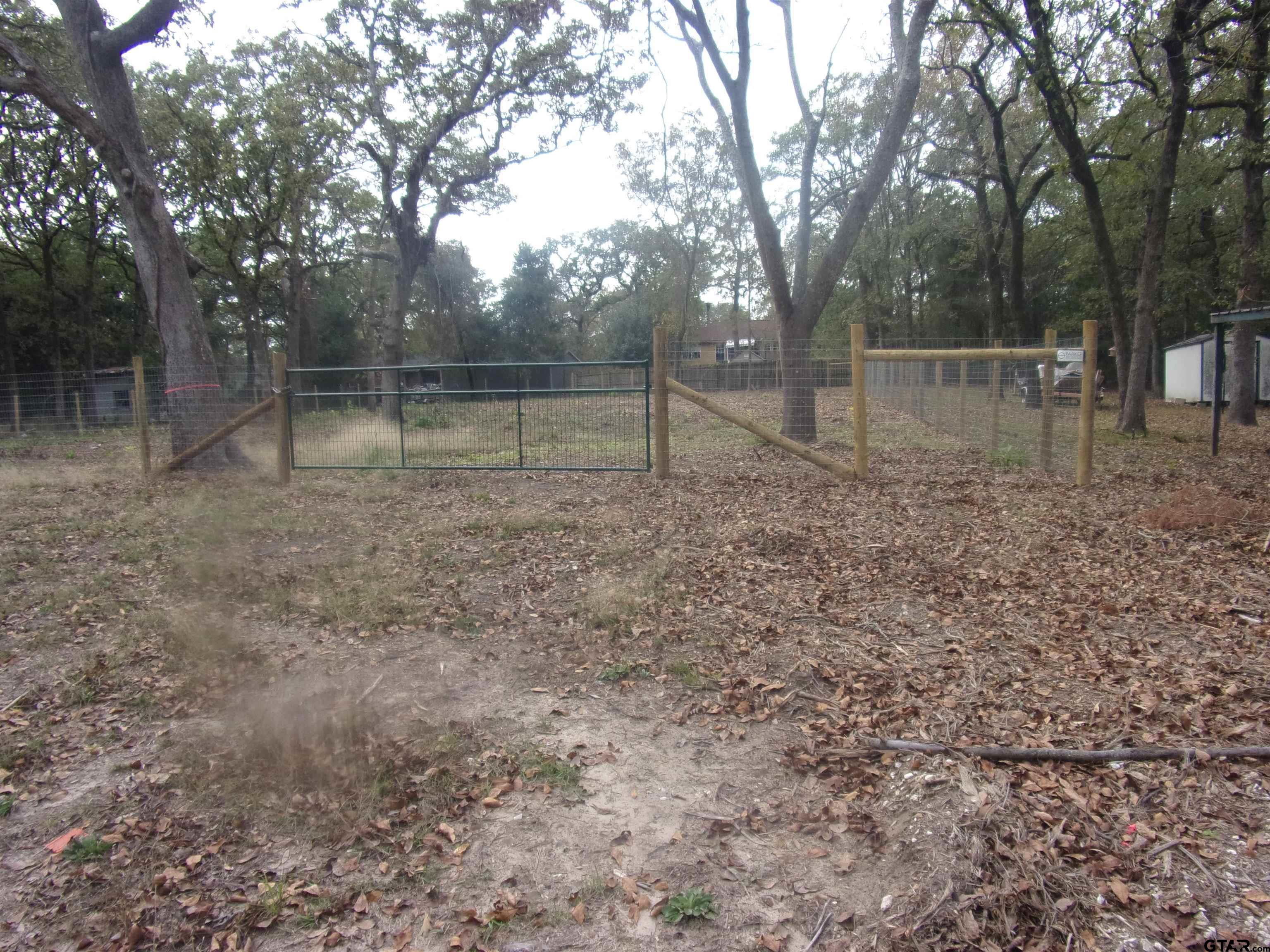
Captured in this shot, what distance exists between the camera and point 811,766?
126 inches

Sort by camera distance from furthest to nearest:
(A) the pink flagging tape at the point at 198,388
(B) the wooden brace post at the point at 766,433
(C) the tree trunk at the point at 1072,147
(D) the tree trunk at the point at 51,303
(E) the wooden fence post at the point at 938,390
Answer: (D) the tree trunk at the point at 51,303 < (C) the tree trunk at the point at 1072,147 < (E) the wooden fence post at the point at 938,390 < (A) the pink flagging tape at the point at 198,388 < (B) the wooden brace post at the point at 766,433

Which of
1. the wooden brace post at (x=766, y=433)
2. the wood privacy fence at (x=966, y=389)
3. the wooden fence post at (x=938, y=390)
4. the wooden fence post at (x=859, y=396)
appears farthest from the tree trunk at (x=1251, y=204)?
the wooden brace post at (x=766, y=433)

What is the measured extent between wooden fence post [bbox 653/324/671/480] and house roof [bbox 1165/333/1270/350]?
901 inches

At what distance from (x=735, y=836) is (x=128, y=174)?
478 inches

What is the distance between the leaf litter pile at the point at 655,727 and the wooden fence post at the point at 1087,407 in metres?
1.34

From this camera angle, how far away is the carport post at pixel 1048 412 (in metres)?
8.71

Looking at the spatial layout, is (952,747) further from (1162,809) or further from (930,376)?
(930,376)

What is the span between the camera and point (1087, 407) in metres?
8.03

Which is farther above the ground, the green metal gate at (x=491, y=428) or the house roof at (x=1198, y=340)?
the house roof at (x=1198, y=340)

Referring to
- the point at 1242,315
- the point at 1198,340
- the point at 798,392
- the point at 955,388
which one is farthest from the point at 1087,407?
the point at 1198,340

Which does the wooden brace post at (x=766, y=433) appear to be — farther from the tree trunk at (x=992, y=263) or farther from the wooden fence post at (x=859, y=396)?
the tree trunk at (x=992, y=263)

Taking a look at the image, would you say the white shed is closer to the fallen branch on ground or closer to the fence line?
the fence line

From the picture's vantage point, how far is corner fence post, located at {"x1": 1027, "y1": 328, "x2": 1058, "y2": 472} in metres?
8.73

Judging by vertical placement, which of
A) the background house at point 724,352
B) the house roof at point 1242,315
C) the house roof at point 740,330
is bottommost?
the background house at point 724,352
